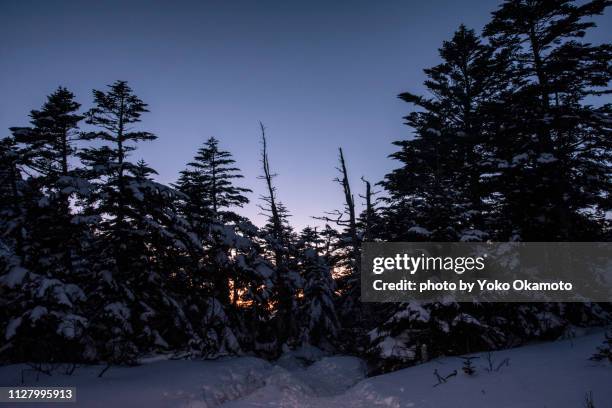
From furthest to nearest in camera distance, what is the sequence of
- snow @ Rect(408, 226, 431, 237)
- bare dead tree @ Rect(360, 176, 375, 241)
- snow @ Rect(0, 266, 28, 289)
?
bare dead tree @ Rect(360, 176, 375, 241), snow @ Rect(408, 226, 431, 237), snow @ Rect(0, 266, 28, 289)

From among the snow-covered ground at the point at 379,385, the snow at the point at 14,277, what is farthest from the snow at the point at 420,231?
the snow at the point at 14,277

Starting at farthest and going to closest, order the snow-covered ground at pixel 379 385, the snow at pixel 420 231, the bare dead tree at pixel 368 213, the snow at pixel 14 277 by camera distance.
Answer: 1. the bare dead tree at pixel 368 213
2. the snow at pixel 420 231
3. the snow at pixel 14 277
4. the snow-covered ground at pixel 379 385

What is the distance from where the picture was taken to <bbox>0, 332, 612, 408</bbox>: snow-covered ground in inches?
246

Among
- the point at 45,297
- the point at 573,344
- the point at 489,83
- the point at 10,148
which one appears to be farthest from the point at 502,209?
the point at 10,148

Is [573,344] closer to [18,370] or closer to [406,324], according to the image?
[406,324]

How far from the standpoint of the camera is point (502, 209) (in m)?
13.5

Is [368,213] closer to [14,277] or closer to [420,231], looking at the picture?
[420,231]

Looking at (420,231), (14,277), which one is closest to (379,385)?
(420,231)

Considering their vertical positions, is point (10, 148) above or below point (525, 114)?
below

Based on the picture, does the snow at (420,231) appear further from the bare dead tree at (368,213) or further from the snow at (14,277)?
the snow at (14,277)

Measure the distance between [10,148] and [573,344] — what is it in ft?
60.8

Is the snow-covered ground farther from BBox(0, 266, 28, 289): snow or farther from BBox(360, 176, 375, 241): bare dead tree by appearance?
BBox(360, 176, 375, 241): bare dead tree

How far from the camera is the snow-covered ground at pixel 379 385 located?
6.26m

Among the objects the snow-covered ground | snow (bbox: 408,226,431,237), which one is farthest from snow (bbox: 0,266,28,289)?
snow (bbox: 408,226,431,237)
